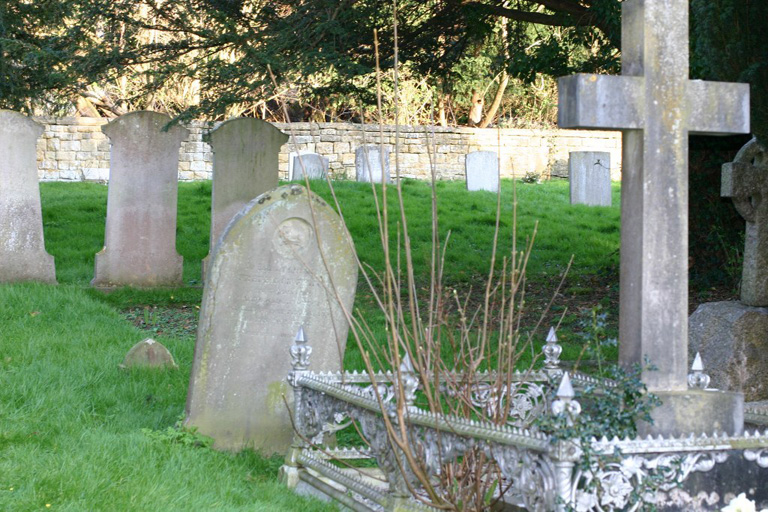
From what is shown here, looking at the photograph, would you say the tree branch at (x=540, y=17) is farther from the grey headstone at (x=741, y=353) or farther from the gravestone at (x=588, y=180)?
the gravestone at (x=588, y=180)

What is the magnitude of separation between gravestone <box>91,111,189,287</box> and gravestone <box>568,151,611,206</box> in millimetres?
9337

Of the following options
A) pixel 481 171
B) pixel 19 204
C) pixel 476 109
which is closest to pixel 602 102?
pixel 19 204

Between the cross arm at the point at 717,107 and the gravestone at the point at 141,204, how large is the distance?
8043mm

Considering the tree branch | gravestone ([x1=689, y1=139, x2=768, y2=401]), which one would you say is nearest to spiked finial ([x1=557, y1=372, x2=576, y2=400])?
gravestone ([x1=689, y1=139, x2=768, y2=401])

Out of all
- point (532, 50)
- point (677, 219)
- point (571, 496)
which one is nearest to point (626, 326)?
point (677, 219)

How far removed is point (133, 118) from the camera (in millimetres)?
11055

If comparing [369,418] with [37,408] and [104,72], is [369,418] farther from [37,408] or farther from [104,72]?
[104,72]

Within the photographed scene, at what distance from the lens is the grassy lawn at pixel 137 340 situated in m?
4.39

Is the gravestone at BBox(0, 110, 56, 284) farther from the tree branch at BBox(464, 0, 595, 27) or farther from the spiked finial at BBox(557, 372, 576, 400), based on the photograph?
the spiked finial at BBox(557, 372, 576, 400)

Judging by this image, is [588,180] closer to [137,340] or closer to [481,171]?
[481,171]

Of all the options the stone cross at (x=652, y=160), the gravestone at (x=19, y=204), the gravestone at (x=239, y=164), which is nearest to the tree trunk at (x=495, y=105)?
the gravestone at (x=239, y=164)

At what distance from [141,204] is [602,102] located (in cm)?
817

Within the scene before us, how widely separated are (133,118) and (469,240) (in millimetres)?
5539

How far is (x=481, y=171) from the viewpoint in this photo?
782 inches
